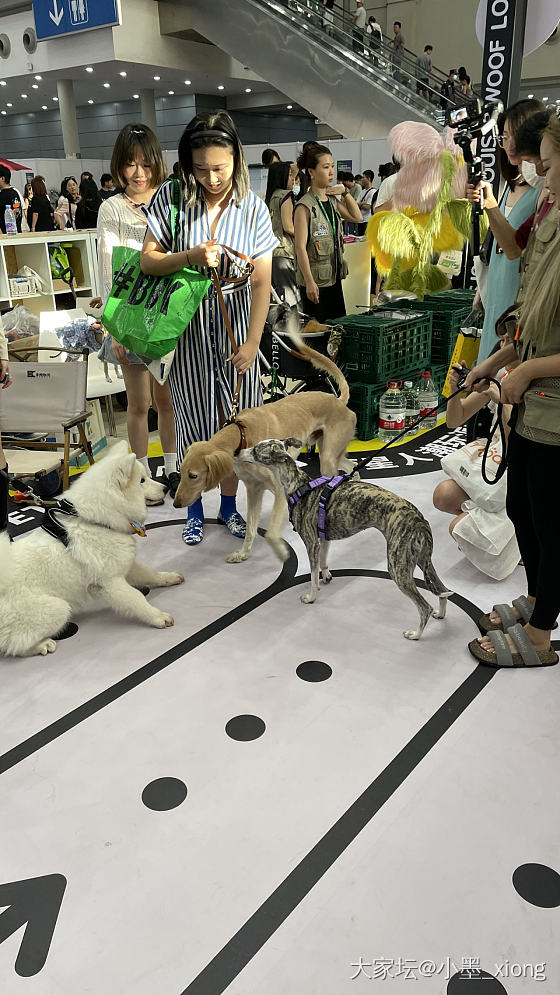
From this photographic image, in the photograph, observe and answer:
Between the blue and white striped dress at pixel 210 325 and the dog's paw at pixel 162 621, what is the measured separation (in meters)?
0.98

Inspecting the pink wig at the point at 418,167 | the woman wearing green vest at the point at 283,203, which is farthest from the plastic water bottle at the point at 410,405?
the pink wig at the point at 418,167

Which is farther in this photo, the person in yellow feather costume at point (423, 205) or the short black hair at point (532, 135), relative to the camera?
the person in yellow feather costume at point (423, 205)

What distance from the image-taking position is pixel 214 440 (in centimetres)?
310

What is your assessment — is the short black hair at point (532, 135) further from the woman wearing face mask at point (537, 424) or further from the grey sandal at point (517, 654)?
the grey sandal at point (517, 654)

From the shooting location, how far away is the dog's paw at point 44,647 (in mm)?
2738

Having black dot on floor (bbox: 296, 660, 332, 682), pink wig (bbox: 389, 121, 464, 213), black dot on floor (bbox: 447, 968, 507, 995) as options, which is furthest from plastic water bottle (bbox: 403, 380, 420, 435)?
black dot on floor (bbox: 447, 968, 507, 995)

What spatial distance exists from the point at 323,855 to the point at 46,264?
582cm

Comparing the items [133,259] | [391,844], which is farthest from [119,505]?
[391,844]

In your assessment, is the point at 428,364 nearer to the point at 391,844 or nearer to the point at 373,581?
the point at 373,581

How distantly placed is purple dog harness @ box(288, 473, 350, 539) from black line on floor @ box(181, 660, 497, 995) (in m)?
0.80

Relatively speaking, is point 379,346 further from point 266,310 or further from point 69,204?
point 69,204

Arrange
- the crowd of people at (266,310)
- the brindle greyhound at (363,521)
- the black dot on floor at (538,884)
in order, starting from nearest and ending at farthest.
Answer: the black dot on floor at (538,884) < the crowd of people at (266,310) < the brindle greyhound at (363,521)

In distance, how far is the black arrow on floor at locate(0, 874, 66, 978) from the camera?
1.62 meters

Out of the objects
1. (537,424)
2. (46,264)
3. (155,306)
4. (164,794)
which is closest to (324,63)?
(46,264)
